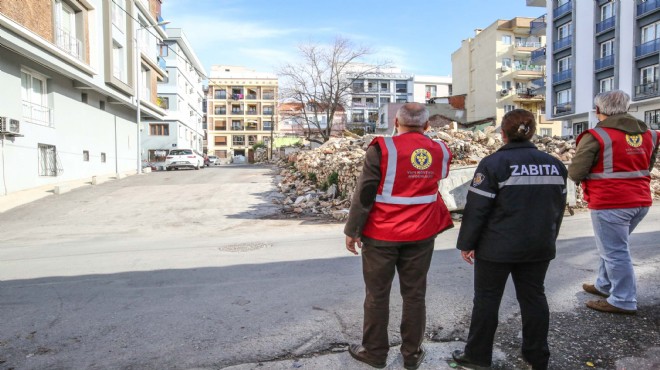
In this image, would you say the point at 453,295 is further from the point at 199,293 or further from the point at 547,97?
the point at 547,97

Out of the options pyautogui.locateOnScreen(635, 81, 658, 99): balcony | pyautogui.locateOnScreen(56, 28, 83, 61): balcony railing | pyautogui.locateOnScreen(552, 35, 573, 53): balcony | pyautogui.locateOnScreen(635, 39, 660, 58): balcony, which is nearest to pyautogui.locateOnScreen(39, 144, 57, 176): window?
pyautogui.locateOnScreen(56, 28, 83, 61): balcony railing

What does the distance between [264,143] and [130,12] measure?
4590cm

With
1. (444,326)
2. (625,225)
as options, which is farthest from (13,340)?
(625,225)

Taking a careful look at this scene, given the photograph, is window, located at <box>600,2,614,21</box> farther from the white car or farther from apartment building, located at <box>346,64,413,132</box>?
apartment building, located at <box>346,64,413,132</box>

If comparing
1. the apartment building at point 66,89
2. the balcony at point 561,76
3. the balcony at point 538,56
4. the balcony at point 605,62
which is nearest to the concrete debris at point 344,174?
the apartment building at point 66,89

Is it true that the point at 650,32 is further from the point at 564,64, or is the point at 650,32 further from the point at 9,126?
the point at 9,126

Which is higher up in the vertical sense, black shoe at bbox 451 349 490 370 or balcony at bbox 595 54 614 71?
balcony at bbox 595 54 614 71

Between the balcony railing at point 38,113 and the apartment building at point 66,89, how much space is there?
0.13 feet

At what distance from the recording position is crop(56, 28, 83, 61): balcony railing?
59.5 ft

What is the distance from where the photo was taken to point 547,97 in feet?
138

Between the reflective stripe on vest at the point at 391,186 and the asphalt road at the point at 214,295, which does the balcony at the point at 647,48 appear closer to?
the asphalt road at the point at 214,295

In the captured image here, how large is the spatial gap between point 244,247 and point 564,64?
42.0 metres

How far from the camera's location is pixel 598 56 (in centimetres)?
3606

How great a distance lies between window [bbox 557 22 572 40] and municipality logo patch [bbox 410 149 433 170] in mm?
43863
